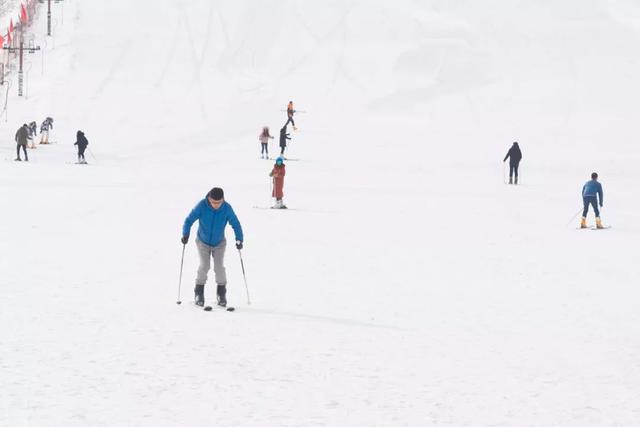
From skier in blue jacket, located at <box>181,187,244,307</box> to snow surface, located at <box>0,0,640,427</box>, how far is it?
0.42 metres

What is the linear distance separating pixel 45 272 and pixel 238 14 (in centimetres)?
4726

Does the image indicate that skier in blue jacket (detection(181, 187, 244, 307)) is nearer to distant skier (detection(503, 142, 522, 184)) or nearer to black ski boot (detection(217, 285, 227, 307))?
black ski boot (detection(217, 285, 227, 307))

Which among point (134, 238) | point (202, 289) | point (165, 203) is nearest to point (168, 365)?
point (202, 289)

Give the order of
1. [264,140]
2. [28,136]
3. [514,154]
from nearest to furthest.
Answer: [514,154] → [28,136] → [264,140]

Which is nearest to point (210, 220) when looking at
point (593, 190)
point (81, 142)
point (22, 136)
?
point (593, 190)

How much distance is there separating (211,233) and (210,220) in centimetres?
16

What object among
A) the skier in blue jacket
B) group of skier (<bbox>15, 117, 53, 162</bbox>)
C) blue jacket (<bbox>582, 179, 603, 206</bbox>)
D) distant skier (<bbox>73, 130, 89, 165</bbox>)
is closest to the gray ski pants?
the skier in blue jacket

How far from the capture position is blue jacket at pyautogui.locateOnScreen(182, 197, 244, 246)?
28.8 ft

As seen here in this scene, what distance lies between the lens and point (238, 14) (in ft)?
182

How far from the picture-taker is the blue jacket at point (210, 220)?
28.8 ft

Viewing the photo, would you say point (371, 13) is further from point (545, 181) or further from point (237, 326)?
point (237, 326)

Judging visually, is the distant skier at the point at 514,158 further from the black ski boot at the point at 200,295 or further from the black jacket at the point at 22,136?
the black ski boot at the point at 200,295

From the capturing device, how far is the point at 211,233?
8.92m

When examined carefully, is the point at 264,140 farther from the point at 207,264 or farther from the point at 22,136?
the point at 207,264
